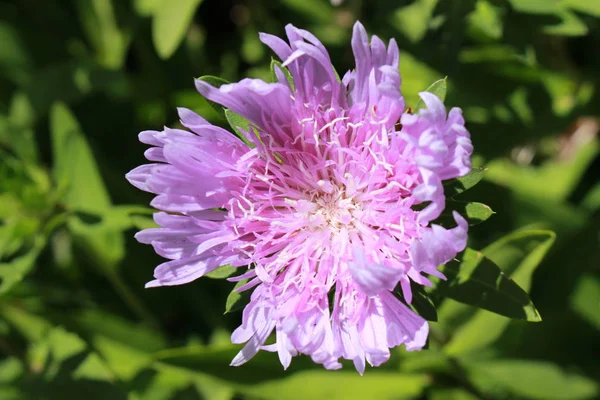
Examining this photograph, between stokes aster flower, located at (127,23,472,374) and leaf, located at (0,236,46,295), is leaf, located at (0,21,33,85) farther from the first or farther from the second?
stokes aster flower, located at (127,23,472,374)

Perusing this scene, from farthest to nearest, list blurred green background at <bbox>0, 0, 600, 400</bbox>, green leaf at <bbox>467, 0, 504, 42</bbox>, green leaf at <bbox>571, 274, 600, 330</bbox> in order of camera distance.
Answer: green leaf at <bbox>571, 274, 600, 330</bbox> < blurred green background at <bbox>0, 0, 600, 400</bbox> < green leaf at <bbox>467, 0, 504, 42</bbox>

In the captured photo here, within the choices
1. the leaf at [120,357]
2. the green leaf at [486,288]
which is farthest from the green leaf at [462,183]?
the leaf at [120,357]

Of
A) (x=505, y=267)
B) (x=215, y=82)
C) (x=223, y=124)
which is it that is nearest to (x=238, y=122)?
(x=215, y=82)

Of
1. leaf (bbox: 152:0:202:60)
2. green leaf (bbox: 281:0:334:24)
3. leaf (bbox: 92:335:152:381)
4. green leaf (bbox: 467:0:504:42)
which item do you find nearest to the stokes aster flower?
green leaf (bbox: 467:0:504:42)

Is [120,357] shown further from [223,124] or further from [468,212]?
[468,212]

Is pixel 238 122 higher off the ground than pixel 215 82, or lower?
lower

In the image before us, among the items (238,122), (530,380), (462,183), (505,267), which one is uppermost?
(238,122)

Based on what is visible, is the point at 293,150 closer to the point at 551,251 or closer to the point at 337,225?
the point at 337,225
